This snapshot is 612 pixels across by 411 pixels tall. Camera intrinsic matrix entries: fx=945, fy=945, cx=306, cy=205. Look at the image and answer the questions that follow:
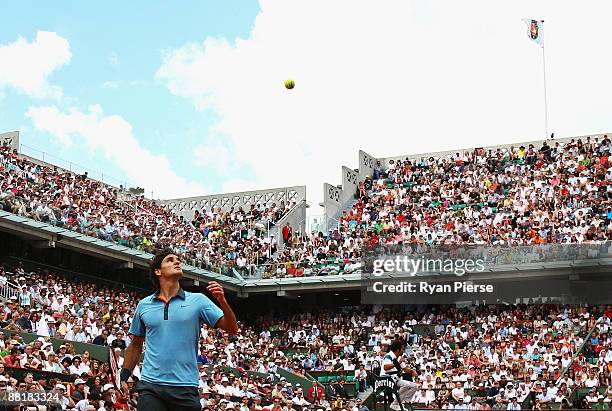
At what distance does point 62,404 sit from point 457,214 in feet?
67.8

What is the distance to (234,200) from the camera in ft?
134

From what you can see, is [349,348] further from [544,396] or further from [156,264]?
[156,264]

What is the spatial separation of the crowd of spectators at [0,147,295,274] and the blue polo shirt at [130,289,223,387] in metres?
21.1

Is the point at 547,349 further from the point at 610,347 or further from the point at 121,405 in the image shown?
the point at 121,405

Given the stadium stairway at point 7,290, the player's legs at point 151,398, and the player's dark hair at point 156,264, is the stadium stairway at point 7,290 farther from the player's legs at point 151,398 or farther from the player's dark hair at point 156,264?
the player's legs at point 151,398

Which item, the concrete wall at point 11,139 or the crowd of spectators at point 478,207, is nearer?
the crowd of spectators at point 478,207

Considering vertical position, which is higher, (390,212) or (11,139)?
(11,139)

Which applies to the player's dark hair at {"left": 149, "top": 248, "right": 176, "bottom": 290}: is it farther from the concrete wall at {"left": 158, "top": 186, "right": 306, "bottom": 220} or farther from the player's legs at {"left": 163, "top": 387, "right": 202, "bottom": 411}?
the concrete wall at {"left": 158, "top": 186, "right": 306, "bottom": 220}

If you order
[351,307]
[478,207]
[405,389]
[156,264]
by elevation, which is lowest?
[405,389]

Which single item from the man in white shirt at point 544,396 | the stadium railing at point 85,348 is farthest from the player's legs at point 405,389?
the man in white shirt at point 544,396

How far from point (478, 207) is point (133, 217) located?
12.3 metres

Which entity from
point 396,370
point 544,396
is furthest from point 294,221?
point 396,370

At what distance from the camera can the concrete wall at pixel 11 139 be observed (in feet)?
114

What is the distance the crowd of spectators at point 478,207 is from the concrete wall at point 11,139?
34.2ft
